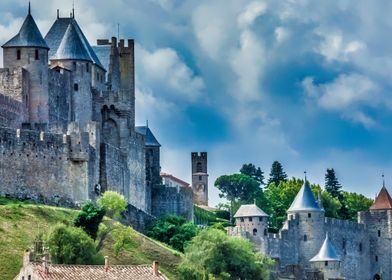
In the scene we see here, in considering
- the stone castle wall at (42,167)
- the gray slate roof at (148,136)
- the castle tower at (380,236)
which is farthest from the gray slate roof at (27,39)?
the castle tower at (380,236)

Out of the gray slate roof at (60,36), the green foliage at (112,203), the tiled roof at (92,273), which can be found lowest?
the tiled roof at (92,273)

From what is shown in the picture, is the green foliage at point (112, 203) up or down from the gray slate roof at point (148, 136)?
down

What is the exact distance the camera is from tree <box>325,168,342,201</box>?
473ft

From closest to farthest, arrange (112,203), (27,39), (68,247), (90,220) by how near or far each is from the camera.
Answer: (68,247), (90,220), (112,203), (27,39)

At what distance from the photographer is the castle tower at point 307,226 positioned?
115m

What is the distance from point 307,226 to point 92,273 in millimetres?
46661

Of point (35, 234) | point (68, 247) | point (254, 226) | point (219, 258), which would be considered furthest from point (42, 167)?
point (254, 226)

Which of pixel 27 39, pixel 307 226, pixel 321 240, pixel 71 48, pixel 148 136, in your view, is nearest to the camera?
pixel 27 39

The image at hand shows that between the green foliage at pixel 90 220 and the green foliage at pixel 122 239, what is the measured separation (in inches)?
51.7

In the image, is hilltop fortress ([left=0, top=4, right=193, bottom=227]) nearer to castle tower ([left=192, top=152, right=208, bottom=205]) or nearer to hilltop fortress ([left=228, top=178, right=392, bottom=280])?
hilltop fortress ([left=228, top=178, right=392, bottom=280])

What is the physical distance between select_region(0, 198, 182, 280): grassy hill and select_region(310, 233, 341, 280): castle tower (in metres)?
18.6

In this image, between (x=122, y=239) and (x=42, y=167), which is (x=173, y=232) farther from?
(x=122, y=239)

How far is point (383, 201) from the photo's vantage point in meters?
127

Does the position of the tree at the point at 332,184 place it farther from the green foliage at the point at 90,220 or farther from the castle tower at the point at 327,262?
the green foliage at the point at 90,220
